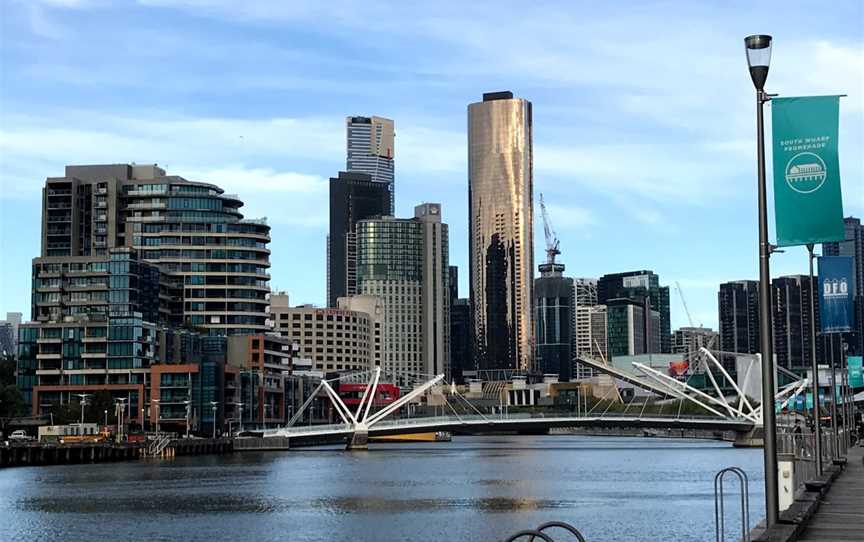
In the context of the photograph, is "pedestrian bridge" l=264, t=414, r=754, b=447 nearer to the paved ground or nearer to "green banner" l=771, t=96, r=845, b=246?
the paved ground

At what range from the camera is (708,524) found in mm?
61281

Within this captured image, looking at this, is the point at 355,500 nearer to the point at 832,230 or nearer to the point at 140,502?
the point at 140,502

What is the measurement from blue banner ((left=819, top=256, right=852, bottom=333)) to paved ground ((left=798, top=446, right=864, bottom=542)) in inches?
221

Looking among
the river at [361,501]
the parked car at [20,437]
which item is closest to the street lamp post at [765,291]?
the river at [361,501]

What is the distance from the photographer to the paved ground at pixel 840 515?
106 feet

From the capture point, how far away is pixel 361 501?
81.1 metres

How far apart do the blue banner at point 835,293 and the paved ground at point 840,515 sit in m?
5.61

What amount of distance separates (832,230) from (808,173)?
3.87 feet

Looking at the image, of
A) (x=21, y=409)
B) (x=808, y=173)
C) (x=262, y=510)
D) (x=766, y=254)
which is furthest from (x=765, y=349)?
(x=21, y=409)

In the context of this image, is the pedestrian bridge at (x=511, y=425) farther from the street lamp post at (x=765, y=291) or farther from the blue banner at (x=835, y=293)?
the street lamp post at (x=765, y=291)

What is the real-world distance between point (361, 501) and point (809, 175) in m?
56.8

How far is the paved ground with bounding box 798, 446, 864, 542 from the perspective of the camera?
32312 mm

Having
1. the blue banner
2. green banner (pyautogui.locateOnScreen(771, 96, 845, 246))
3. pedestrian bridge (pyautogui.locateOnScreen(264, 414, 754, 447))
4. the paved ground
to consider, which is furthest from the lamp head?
pedestrian bridge (pyautogui.locateOnScreen(264, 414, 754, 447))

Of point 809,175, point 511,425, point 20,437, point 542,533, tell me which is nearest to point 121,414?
point 20,437
